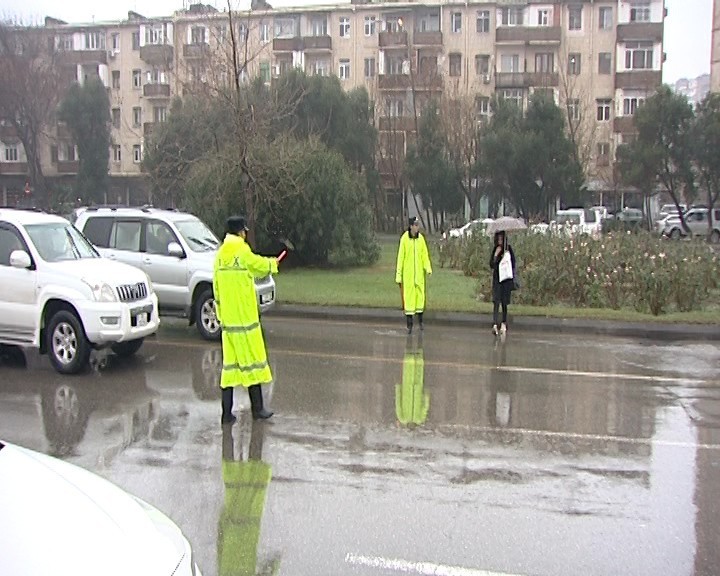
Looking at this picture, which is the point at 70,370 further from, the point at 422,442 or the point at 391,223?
the point at 391,223

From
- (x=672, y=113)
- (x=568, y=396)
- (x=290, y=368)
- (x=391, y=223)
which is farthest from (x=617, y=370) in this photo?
(x=391, y=223)

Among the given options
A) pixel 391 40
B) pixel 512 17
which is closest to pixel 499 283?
pixel 391 40

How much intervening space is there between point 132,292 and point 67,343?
1.00 metres

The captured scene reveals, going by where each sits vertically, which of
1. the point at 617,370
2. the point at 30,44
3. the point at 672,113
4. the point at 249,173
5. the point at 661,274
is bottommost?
the point at 617,370

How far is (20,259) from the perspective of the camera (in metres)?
9.66

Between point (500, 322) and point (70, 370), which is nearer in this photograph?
point (70, 370)

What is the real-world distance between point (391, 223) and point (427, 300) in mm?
32125

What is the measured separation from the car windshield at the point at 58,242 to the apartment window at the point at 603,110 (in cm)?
5245

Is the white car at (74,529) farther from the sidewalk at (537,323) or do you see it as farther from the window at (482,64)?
the window at (482,64)

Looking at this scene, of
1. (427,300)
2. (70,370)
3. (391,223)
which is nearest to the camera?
(70,370)

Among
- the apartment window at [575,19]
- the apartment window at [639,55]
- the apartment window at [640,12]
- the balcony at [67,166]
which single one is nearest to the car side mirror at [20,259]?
the apartment window at [639,55]

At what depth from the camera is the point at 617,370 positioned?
10.6m

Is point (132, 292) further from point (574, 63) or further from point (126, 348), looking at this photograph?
point (574, 63)

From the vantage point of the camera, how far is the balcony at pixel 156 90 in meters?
60.4
